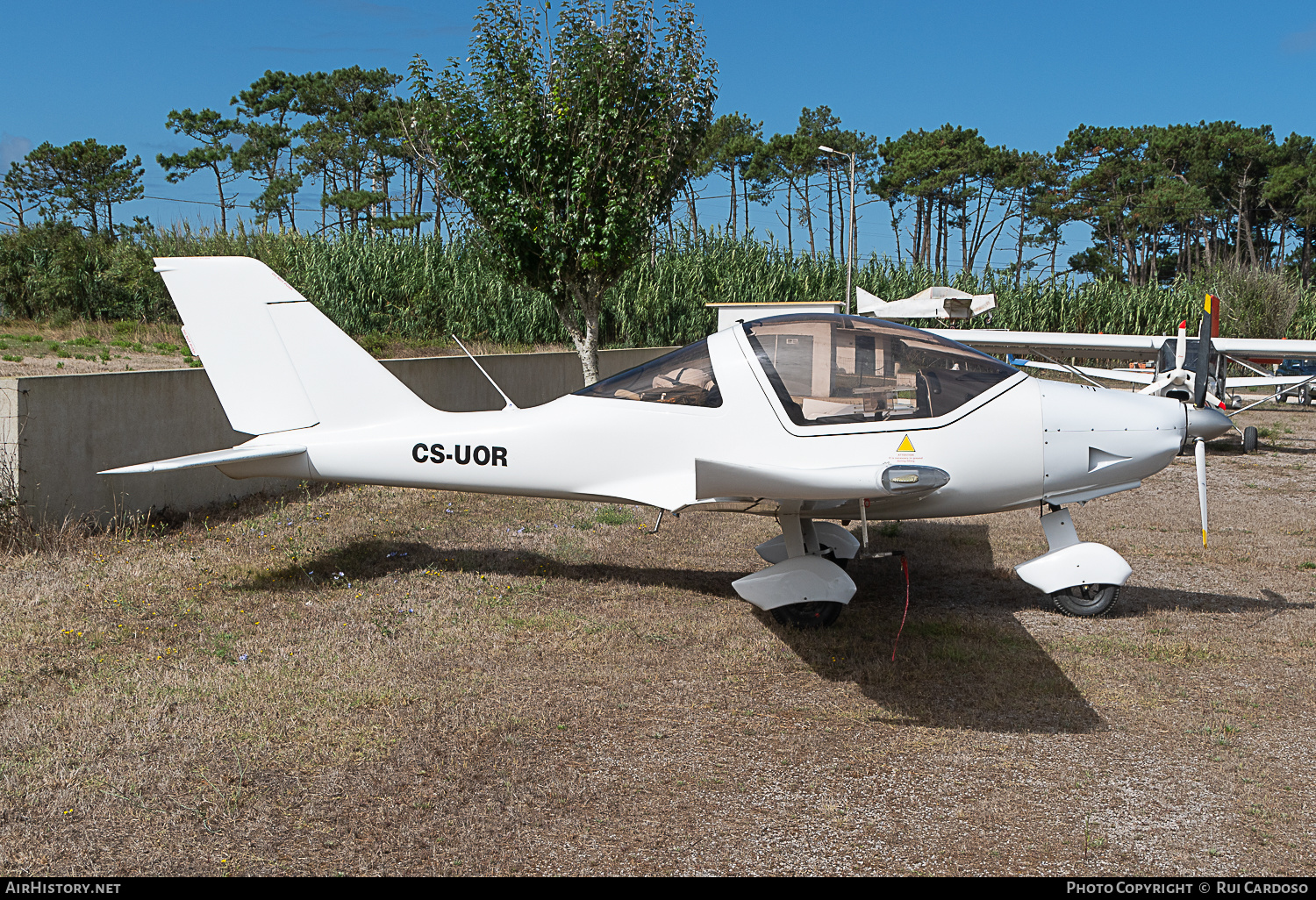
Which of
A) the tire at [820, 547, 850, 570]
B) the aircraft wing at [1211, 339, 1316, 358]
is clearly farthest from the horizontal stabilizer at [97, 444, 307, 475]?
the aircraft wing at [1211, 339, 1316, 358]

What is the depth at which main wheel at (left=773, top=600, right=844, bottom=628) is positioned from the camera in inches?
223

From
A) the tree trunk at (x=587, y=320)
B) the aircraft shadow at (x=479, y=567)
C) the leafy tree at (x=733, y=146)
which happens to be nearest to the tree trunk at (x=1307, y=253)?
the leafy tree at (x=733, y=146)

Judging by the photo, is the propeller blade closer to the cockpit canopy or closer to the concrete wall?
the cockpit canopy

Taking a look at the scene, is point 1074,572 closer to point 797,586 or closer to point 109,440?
point 797,586

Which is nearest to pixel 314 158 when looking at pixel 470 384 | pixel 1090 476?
pixel 470 384

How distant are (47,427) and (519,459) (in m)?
3.81

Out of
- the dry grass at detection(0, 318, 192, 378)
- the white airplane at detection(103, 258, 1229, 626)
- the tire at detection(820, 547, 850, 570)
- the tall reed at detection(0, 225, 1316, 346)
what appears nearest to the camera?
the white airplane at detection(103, 258, 1229, 626)

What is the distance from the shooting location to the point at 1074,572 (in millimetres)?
5871

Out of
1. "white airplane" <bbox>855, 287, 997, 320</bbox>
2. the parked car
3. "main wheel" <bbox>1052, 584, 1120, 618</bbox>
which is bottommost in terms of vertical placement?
"main wheel" <bbox>1052, 584, 1120, 618</bbox>

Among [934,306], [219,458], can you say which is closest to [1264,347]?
[934,306]

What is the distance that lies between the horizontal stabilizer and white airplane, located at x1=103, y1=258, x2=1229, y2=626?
0.02 metres

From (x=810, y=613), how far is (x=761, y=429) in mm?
1245

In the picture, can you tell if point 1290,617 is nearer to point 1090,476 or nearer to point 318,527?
point 1090,476

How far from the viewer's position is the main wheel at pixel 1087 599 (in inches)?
234
